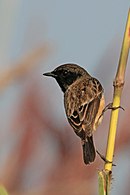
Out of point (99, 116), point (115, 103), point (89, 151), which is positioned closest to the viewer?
point (115, 103)

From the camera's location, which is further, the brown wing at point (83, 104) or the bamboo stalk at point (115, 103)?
the brown wing at point (83, 104)

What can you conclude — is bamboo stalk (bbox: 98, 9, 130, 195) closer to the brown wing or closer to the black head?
the brown wing

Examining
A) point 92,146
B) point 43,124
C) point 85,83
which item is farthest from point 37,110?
point 85,83

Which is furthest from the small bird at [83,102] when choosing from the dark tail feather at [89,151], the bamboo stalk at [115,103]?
the bamboo stalk at [115,103]

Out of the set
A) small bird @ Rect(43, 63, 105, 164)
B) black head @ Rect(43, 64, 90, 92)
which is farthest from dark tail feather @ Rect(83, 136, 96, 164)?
black head @ Rect(43, 64, 90, 92)

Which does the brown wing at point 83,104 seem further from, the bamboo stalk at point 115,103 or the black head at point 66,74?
the bamboo stalk at point 115,103

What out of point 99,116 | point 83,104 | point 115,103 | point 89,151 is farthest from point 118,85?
point 83,104

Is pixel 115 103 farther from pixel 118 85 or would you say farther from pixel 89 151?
pixel 89 151

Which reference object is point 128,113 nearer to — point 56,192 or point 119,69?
point 56,192
